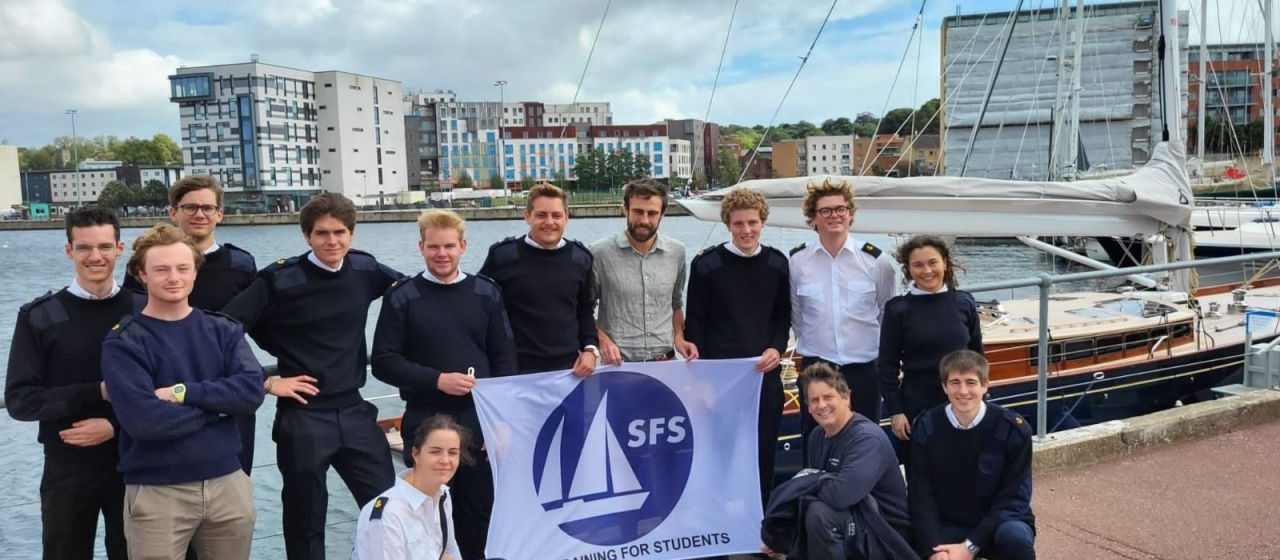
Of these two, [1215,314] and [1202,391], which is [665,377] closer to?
[1202,391]

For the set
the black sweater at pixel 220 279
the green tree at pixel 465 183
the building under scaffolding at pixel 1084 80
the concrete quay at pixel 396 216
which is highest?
the green tree at pixel 465 183

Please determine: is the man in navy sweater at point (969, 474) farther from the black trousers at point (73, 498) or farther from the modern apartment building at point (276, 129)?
the modern apartment building at point (276, 129)

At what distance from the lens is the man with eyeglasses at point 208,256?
13.4 feet

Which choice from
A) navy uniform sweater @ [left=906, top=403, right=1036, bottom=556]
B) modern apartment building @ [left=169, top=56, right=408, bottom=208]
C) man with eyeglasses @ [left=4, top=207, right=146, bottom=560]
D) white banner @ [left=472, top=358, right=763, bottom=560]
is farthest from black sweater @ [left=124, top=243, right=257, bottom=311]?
modern apartment building @ [left=169, top=56, right=408, bottom=208]

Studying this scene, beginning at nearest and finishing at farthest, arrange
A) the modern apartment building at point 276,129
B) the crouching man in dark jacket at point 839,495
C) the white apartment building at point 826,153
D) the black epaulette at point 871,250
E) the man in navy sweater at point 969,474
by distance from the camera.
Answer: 1. the crouching man in dark jacket at point 839,495
2. the man in navy sweater at point 969,474
3. the black epaulette at point 871,250
4. the modern apartment building at point 276,129
5. the white apartment building at point 826,153

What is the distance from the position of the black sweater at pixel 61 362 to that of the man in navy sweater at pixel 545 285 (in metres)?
1.58

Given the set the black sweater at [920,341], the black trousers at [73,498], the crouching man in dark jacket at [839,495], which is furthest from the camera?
the black sweater at [920,341]

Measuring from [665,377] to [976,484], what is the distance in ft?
4.96

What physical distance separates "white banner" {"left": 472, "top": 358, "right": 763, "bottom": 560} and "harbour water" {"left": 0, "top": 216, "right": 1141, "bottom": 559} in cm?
105

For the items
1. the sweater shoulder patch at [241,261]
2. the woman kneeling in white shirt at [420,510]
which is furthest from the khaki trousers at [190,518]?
the sweater shoulder patch at [241,261]

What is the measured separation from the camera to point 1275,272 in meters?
27.9

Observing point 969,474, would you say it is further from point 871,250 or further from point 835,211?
point 835,211

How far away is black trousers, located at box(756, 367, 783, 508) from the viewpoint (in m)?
4.80

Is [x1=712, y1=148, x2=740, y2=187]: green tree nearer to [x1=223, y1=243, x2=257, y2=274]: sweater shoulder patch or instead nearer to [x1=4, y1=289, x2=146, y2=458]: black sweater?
[x1=223, y1=243, x2=257, y2=274]: sweater shoulder patch
